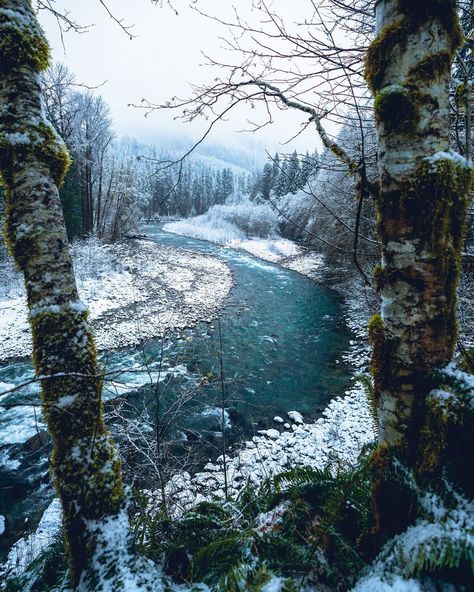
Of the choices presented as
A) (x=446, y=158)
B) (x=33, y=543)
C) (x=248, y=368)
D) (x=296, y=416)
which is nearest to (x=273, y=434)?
(x=296, y=416)

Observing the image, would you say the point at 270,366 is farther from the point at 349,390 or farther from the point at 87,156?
the point at 87,156

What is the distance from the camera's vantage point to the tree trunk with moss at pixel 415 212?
48.0 inches

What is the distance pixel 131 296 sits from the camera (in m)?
15.6

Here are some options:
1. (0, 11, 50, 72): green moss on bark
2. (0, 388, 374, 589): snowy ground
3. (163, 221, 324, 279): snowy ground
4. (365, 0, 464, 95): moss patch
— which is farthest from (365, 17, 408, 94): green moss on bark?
(163, 221, 324, 279): snowy ground

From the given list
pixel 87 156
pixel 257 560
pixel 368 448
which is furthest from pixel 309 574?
pixel 87 156

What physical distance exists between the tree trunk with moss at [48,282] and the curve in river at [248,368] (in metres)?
2.11

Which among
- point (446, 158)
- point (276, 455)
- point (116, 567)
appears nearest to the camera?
point (446, 158)

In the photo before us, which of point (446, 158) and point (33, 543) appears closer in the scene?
point (446, 158)

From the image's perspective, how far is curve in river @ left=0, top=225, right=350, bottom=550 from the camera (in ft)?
20.6

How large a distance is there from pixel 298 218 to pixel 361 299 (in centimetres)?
1473

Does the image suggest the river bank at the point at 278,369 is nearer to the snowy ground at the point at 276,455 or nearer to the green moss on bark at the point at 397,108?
the snowy ground at the point at 276,455

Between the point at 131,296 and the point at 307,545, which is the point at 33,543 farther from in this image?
the point at 131,296

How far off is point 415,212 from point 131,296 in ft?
51.3

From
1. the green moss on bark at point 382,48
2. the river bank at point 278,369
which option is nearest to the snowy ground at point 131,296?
the river bank at point 278,369
